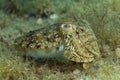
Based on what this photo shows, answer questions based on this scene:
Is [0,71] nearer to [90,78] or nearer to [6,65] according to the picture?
[6,65]

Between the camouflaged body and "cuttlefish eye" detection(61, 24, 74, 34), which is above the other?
"cuttlefish eye" detection(61, 24, 74, 34)

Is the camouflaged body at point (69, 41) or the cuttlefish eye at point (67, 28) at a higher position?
the cuttlefish eye at point (67, 28)

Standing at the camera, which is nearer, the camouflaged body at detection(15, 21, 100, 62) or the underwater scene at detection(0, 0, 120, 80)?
the underwater scene at detection(0, 0, 120, 80)

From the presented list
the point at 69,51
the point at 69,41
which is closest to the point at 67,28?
the point at 69,41

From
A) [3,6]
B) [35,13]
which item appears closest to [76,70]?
[35,13]

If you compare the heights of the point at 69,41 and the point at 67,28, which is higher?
the point at 67,28

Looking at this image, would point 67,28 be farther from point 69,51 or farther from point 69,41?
point 69,51

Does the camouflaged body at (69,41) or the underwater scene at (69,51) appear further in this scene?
the camouflaged body at (69,41)
